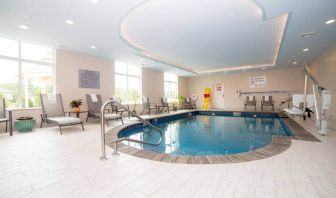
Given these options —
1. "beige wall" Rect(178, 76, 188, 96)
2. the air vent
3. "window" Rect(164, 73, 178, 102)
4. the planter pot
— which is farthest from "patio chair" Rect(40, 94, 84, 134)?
"beige wall" Rect(178, 76, 188, 96)

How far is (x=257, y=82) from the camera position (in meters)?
10.9

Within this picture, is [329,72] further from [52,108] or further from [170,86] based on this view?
[52,108]

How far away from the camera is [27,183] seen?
5.65ft

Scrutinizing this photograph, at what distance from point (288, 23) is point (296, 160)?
9.95 feet

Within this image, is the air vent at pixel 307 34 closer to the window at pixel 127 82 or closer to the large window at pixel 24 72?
the window at pixel 127 82

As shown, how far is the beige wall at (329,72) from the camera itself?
210 inches

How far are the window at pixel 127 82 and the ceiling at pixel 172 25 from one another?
184 cm

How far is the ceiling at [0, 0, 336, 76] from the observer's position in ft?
10.1

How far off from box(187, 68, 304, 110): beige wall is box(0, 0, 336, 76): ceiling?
423 centimetres

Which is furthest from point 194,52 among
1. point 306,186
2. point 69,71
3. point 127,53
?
point 306,186

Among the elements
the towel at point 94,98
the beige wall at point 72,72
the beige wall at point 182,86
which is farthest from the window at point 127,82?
the beige wall at point 182,86

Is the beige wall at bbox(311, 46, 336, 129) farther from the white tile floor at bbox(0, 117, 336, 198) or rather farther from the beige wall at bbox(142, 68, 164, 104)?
the beige wall at bbox(142, 68, 164, 104)

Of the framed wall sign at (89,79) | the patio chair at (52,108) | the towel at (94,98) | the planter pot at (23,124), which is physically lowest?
the planter pot at (23,124)

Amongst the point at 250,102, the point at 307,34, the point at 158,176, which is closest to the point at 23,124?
the point at 158,176
